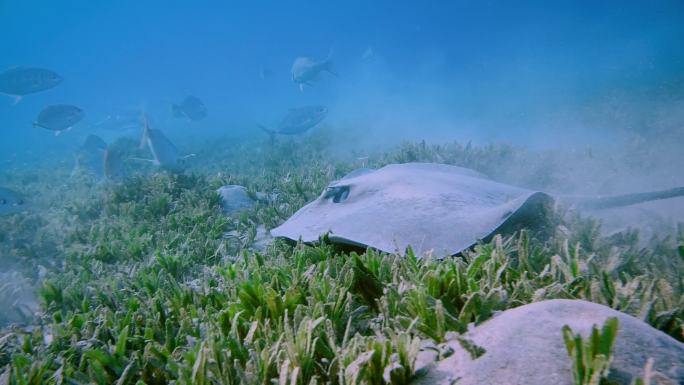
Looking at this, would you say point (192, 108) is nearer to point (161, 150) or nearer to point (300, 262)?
point (161, 150)

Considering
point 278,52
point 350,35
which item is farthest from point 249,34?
point 350,35

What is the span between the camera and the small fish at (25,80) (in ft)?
32.1

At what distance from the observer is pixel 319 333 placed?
1730mm

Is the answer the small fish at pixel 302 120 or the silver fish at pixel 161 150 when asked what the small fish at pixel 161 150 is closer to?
the silver fish at pixel 161 150

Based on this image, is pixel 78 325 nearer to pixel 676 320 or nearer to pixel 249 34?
pixel 676 320

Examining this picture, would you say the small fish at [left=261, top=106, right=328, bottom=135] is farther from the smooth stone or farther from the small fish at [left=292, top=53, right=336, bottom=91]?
the smooth stone

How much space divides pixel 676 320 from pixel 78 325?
3.56m

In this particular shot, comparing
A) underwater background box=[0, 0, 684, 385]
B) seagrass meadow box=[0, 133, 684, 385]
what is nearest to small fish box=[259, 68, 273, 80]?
underwater background box=[0, 0, 684, 385]

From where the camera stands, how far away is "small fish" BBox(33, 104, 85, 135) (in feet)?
32.1

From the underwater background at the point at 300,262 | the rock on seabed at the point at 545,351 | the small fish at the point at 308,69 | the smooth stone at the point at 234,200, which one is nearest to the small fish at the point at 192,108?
the underwater background at the point at 300,262

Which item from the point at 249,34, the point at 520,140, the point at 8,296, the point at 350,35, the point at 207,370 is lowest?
the point at 8,296

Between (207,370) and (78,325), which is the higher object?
(207,370)

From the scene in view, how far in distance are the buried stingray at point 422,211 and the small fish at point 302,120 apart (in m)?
6.57

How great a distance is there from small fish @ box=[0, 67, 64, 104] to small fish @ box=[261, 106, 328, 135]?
6558 mm
